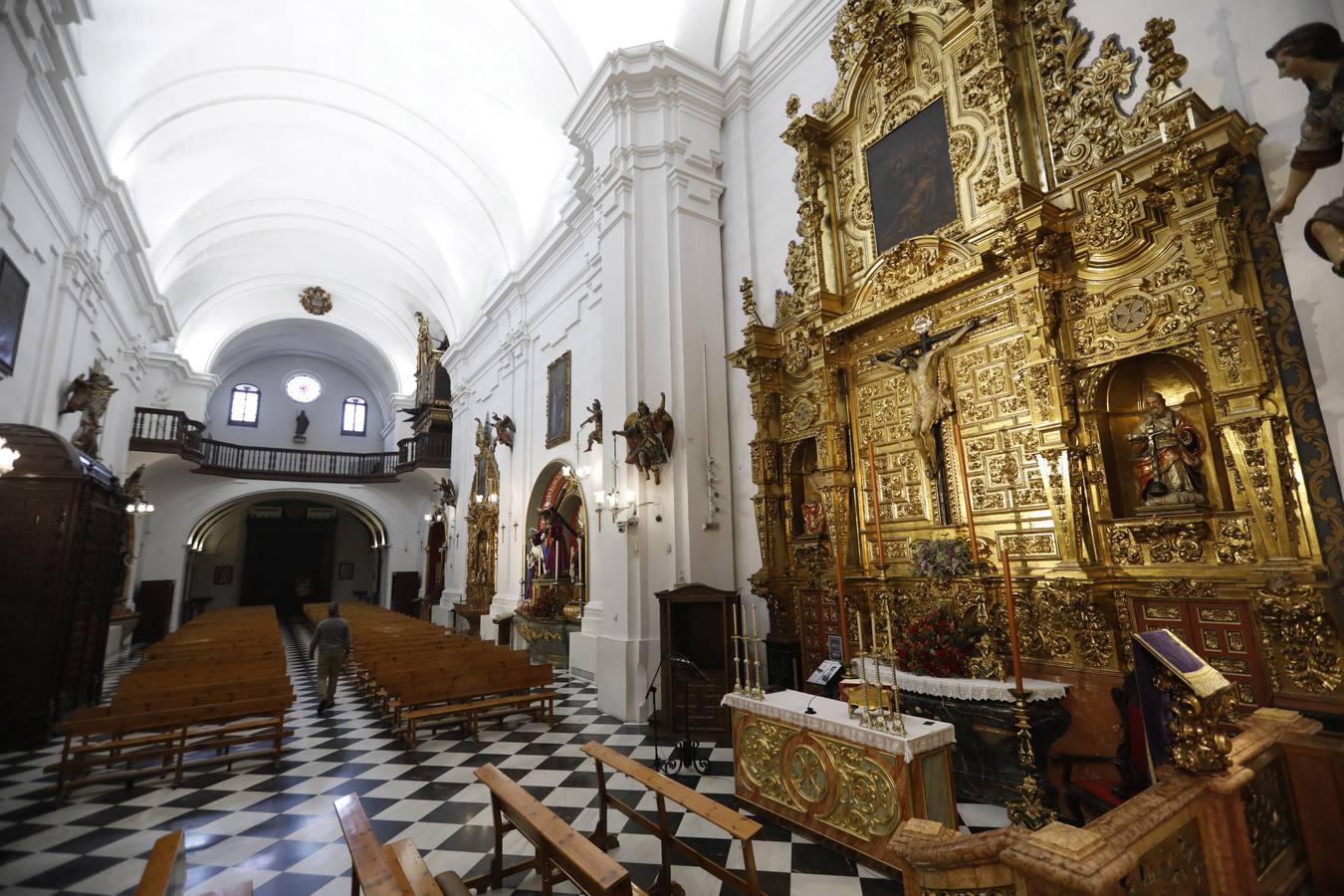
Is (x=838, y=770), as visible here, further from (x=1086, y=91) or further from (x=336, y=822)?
(x=1086, y=91)

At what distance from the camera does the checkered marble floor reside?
346 centimetres

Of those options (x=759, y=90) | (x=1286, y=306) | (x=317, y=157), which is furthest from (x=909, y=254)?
(x=317, y=157)

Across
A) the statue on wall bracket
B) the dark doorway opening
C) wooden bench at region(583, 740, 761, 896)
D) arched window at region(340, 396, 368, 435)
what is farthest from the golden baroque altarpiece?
arched window at region(340, 396, 368, 435)

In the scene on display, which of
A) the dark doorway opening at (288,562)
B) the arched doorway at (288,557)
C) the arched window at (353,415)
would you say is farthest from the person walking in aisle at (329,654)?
the arched window at (353,415)

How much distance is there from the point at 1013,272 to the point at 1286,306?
5.03 ft

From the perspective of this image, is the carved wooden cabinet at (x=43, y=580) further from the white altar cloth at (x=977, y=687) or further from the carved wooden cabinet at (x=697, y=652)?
the white altar cloth at (x=977, y=687)

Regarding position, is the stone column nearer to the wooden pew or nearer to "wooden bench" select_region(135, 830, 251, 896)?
the wooden pew

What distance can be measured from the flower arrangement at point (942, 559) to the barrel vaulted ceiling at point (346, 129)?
693 cm

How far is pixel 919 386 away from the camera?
5375 mm

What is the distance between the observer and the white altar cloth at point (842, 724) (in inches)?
127

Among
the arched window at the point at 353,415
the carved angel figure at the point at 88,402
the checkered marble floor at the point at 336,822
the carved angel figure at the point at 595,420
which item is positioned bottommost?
the checkered marble floor at the point at 336,822

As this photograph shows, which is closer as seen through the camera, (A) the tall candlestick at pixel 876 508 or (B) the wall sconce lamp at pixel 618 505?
(A) the tall candlestick at pixel 876 508

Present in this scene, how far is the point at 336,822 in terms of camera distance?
4363 millimetres

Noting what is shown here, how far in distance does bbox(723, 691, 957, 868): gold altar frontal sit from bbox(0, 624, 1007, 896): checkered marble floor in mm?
167
